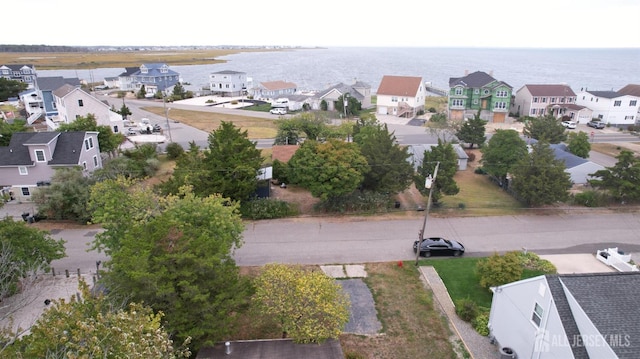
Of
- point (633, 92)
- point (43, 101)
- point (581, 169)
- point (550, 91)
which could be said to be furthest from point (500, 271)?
point (43, 101)

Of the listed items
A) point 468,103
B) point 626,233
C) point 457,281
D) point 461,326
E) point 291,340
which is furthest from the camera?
point 468,103

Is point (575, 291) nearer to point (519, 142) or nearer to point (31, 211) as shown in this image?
point (519, 142)

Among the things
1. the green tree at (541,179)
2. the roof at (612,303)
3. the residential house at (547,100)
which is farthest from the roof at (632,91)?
the roof at (612,303)

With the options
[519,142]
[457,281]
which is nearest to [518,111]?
[519,142]

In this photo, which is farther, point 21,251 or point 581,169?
point 581,169

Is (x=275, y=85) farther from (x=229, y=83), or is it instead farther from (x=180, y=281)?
(x=180, y=281)
